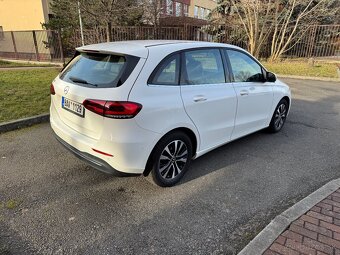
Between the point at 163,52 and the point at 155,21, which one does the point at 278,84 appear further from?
the point at 155,21

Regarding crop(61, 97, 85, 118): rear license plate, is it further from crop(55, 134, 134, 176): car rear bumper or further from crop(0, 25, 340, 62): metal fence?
crop(0, 25, 340, 62): metal fence

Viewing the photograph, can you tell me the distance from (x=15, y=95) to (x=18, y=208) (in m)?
4.59

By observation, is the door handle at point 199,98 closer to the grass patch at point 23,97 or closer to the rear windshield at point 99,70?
the rear windshield at point 99,70

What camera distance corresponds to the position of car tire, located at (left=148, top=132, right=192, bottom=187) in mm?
3053

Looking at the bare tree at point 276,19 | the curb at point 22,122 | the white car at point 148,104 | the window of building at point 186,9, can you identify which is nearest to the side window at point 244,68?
the white car at point 148,104

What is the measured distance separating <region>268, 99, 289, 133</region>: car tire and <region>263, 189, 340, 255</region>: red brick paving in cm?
229

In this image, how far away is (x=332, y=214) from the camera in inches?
111

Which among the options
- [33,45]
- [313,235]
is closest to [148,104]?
[313,235]

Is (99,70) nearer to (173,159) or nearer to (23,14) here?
(173,159)

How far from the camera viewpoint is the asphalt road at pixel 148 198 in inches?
97.9

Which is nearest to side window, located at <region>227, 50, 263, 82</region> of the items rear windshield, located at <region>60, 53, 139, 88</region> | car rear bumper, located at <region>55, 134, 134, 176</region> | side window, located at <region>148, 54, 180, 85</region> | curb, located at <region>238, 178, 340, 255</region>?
side window, located at <region>148, 54, 180, 85</region>

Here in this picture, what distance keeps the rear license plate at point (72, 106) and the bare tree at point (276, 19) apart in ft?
45.6

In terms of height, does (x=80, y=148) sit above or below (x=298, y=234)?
above

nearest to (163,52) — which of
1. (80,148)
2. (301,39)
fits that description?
(80,148)
